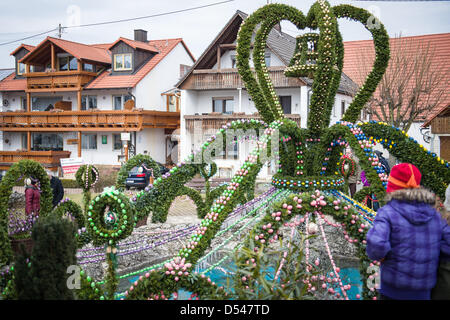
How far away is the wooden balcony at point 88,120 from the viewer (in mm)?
29672

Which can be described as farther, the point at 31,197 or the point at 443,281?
the point at 31,197

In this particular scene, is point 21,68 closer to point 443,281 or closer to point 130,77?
point 130,77

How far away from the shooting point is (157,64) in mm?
A: 32406

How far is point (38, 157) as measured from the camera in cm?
3164

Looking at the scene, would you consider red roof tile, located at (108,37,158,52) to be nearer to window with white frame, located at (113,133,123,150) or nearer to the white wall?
the white wall

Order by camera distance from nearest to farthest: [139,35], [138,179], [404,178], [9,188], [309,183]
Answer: [404,178] < [9,188] < [309,183] < [138,179] < [139,35]

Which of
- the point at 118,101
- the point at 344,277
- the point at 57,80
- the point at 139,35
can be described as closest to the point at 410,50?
the point at 344,277

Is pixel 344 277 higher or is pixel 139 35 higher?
pixel 139 35

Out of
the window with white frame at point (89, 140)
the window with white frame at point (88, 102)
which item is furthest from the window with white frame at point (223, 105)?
the window with white frame at point (89, 140)

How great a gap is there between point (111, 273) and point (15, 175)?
2.24 m

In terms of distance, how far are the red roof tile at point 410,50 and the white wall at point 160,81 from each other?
496 inches

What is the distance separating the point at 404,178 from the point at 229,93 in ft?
80.6
